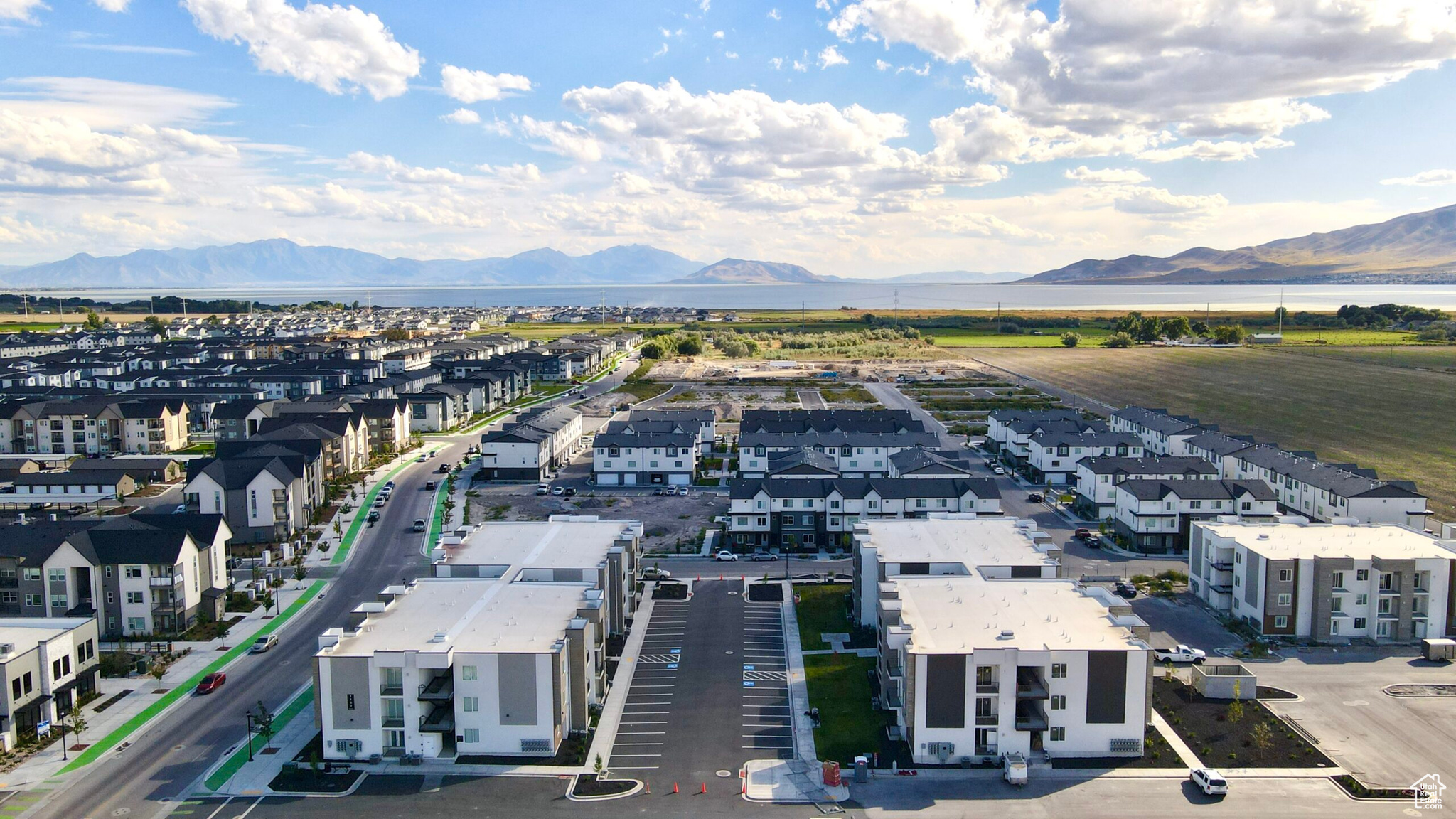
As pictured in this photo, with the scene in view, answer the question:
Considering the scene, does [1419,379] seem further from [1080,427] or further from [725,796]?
[725,796]

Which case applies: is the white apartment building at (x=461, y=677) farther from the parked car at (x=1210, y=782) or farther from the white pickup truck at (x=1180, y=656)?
the white pickup truck at (x=1180, y=656)

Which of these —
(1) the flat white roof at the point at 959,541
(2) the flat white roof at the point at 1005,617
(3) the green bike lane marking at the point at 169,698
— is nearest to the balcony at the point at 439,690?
(3) the green bike lane marking at the point at 169,698

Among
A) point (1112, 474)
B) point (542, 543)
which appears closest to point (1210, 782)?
point (542, 543)

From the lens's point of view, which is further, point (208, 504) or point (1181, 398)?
point (1181, 398)

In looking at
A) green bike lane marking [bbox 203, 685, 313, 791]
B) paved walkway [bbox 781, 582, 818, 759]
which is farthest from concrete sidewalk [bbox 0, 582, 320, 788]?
paved walkway [bbox 781, 582, 818, 759]

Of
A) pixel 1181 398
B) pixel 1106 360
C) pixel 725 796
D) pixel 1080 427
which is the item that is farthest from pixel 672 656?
pixel 1106 360

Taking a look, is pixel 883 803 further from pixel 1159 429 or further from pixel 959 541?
pixel 1159 429

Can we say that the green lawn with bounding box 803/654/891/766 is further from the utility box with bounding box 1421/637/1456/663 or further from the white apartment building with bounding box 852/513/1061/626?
the utility box with bounding box 1421/637/1456/663
